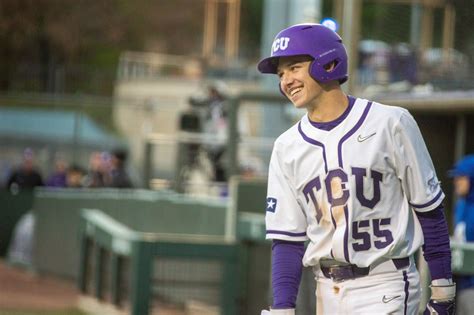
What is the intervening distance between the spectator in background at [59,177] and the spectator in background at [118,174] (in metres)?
1.32

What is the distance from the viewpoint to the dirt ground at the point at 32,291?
15.6 meters

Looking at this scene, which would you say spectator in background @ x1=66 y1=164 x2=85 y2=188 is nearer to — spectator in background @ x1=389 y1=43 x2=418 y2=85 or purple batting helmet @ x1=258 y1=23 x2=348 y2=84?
spectator in background @ x1=389 y1=43 x2=418 y2=85

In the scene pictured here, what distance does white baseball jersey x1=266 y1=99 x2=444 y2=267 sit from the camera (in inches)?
208

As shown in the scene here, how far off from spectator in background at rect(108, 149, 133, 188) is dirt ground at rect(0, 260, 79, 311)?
60.0 inches

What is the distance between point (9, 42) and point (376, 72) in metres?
31.4

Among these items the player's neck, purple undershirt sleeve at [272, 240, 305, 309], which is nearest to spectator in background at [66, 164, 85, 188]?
purple undershirt sleeve at [272, 240, 305, 309]

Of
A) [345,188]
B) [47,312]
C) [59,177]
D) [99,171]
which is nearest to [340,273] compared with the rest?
[345,188]

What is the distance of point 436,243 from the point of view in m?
5.27

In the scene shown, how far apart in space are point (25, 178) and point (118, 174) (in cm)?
294

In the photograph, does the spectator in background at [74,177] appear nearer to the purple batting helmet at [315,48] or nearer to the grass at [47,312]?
the grass at [47,312]

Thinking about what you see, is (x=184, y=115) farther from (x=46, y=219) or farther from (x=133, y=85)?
(x=133, y=85)

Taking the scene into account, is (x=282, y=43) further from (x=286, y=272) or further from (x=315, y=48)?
(x=286, y=272)

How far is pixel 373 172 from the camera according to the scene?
5.31 metres

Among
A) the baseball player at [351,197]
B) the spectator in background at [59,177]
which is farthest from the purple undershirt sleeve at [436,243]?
the spectator in background at [59,177]
